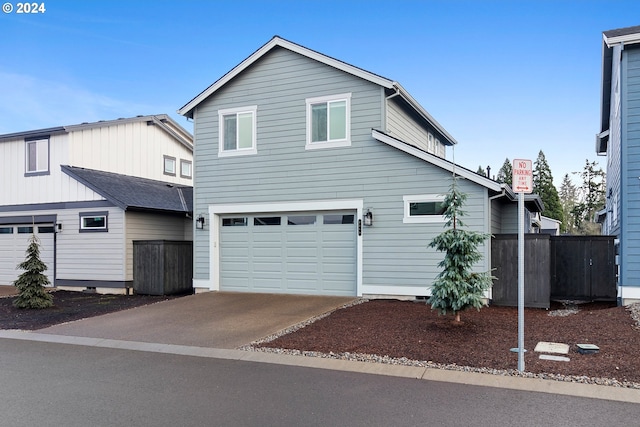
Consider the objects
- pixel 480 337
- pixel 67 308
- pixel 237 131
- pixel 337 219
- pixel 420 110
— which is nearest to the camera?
pixel 480 337

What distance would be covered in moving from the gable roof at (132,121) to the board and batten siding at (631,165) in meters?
17.2

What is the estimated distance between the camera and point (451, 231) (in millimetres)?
8391

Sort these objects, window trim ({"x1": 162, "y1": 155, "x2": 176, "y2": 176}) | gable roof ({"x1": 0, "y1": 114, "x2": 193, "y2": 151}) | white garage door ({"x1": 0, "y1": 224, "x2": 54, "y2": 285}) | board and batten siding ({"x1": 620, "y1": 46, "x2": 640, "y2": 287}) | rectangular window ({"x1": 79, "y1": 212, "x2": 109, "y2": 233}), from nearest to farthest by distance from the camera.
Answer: board and batten siding ({"x1": 620, "y1": 46, "x2": 640, "y2": 287}) < rectangular window ({"x1": 79, "y1": 212, "x2": 109, "y2": 233}) < gable roof ({"x1": 0, "y1": 114, "x2": 193, "y2": 151}) < white garage door ({"x1": 0, "y1": 224, "x2": 54, "y2": 285}) < window trim ({"x1": 162, "y1": 155, "x2": 176, "y2": 176})

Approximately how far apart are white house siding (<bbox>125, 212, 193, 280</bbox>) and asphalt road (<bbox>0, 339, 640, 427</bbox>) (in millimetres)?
8693

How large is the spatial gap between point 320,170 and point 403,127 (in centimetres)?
321

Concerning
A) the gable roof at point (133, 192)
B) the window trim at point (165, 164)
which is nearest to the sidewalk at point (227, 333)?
the gable roof at point (133, 192)

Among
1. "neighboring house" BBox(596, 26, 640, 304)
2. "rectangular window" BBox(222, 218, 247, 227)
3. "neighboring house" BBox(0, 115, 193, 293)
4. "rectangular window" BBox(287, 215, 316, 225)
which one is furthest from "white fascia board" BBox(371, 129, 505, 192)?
"neighboring house" BBox(0, 115, 193, 293)

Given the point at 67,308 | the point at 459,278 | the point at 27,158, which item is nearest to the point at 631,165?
the point at 459,278

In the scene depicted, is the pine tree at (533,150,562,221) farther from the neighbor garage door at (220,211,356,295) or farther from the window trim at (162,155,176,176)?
the neighbor garage door at (220,211,356,295)

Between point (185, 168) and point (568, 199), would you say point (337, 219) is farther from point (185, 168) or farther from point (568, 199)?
point (568, 199)

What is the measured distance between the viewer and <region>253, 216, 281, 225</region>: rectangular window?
13.7 meters

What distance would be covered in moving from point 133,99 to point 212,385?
76.4ft

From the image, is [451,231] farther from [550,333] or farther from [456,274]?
[550,333]

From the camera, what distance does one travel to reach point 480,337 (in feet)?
25.4
